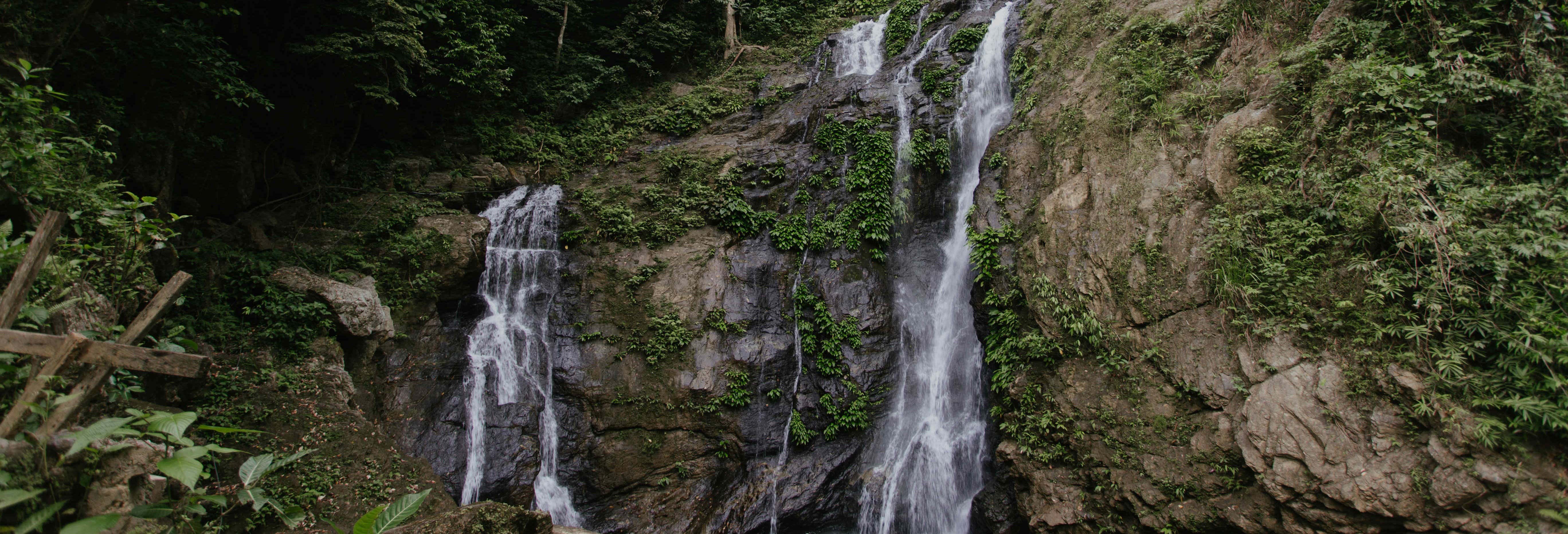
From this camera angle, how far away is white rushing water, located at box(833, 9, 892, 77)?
50.8 feet

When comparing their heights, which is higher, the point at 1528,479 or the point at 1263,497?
the point at 1528,479

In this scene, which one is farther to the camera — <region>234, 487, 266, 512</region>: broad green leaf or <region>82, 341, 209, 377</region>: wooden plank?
<region>82, 341, 209, 377</region>: wooden plank

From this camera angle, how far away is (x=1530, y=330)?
15.5 ft

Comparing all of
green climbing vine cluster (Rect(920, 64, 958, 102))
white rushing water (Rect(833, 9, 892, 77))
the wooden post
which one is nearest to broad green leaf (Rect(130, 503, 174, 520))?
the wooden post

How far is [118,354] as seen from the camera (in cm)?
324

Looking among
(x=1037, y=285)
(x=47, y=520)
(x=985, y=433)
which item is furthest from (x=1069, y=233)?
(x=47, y=520)

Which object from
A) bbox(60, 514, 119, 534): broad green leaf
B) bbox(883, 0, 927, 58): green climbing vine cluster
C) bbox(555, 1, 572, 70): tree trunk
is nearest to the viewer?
bbox(60, 514, 119, 534): broad green leaf

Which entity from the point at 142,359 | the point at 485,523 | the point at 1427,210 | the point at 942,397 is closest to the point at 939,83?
the point at 942,397

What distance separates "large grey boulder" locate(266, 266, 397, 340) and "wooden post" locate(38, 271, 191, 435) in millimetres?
5152

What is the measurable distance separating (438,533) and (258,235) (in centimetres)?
759

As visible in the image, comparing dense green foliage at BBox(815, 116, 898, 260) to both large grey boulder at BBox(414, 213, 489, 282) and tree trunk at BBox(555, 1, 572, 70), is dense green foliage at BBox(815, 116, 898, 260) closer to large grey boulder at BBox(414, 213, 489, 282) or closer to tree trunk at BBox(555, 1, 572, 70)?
large grey boulder at BBox(414, 213, 489, 282)

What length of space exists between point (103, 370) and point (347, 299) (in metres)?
6.16

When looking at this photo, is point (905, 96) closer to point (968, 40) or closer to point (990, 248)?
point (968, 40)

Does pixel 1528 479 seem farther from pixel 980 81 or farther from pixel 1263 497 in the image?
pixel 980 81
